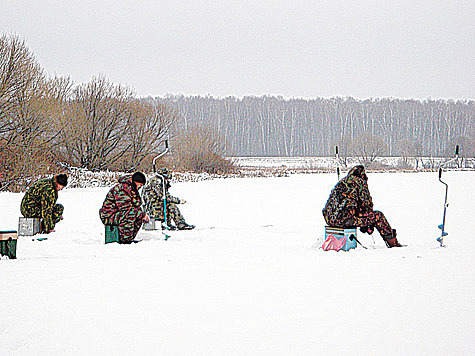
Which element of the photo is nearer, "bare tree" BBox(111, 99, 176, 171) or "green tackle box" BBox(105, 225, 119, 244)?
Result: "green tackle box" BBox(105, 225, 119, 244)

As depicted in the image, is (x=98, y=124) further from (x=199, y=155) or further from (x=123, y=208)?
(x=123, y=208)

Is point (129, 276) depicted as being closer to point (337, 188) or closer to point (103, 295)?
point (103, 295)

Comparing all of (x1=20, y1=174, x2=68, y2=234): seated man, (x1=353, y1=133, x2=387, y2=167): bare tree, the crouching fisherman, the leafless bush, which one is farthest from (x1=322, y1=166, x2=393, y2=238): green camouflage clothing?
(x1=353, y1=133, x2=387, y2=167): bare tree

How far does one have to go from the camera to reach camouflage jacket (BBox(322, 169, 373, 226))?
7.33 meters

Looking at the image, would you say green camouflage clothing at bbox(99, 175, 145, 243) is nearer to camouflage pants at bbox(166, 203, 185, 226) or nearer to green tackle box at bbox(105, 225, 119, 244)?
green tackle box at bbox(105, 225, 119, 244)

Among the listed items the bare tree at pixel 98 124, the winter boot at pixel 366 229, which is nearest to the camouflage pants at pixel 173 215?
the winter boot at pixel 366 229

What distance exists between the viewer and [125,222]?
8.16 m

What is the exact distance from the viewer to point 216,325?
4199 mm

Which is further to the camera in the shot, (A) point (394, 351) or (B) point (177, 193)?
(B) point (177, 193)

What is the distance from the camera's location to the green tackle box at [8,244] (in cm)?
680

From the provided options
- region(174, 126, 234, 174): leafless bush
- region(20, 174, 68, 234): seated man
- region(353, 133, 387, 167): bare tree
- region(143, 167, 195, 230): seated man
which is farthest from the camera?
region(353, 133, 387, 167): bare tree

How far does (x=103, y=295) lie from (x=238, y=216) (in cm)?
836

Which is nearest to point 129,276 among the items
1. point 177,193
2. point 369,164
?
point 177,193

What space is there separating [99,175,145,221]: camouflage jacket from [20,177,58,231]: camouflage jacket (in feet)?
4.42
